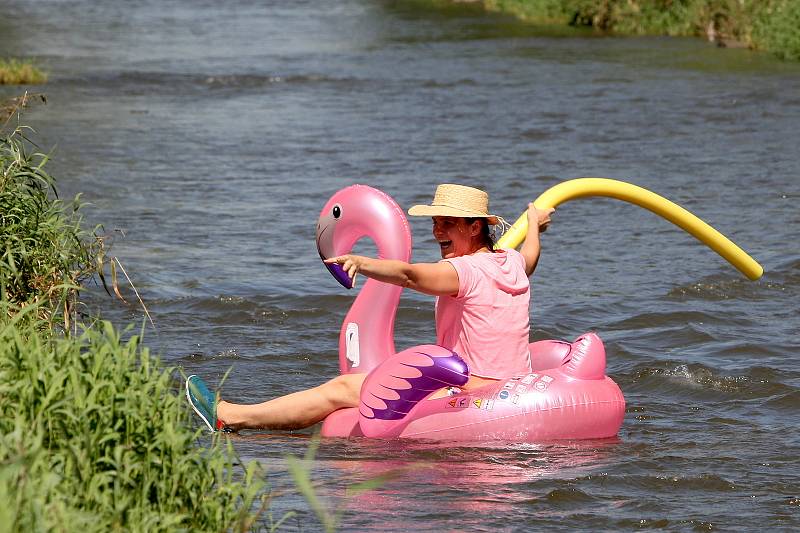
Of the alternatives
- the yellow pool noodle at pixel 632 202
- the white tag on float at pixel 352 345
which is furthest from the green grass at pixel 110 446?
the yellow pool noodle at pixel 632 202

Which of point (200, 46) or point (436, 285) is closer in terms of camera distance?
point (436, 285)

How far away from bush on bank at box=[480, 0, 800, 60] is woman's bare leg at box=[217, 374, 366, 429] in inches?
699

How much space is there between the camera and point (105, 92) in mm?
22109

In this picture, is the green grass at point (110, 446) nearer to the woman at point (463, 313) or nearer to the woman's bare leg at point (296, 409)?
the woman at point (463, 313)

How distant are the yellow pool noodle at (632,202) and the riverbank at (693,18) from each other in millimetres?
15440

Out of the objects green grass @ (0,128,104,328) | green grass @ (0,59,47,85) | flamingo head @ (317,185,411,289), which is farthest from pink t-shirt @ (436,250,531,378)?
green grass @ (0,59,47,85)

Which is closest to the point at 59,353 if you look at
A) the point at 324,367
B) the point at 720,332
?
the point at 324,367

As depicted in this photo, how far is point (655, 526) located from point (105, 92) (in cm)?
1791

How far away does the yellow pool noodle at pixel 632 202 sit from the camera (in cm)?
746

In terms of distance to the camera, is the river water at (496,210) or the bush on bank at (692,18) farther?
the bush on bank at (692,18)

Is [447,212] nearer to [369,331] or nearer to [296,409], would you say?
[369,331]

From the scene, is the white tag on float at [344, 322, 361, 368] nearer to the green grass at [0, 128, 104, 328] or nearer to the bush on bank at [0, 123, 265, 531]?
the green grass at [0, 128, 104, 328]

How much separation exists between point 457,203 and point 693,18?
2285cm

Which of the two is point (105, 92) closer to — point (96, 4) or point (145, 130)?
point (145, 130)
